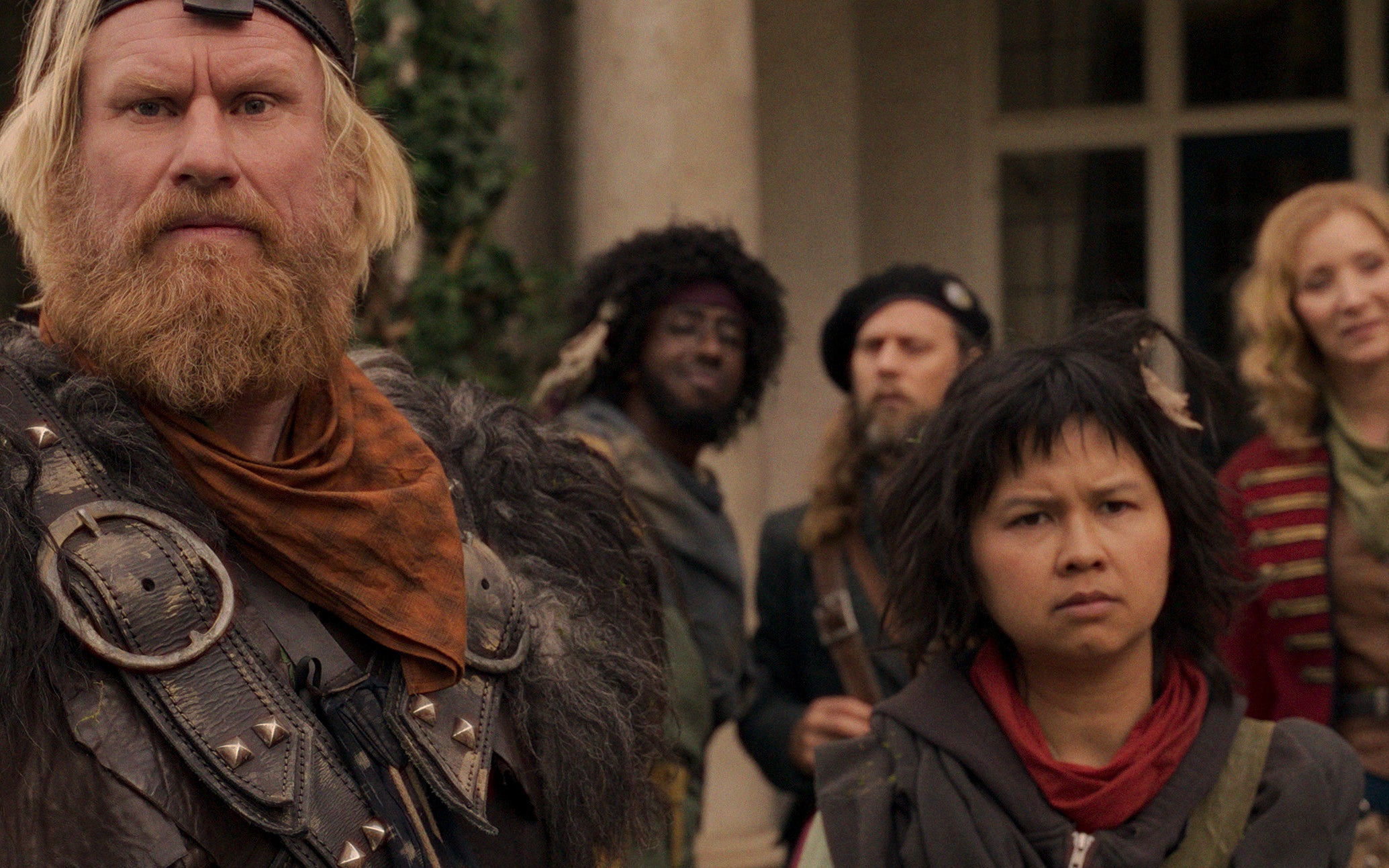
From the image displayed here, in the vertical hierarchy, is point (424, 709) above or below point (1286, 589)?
above

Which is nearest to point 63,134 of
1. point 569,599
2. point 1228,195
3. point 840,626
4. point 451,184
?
point 569,599

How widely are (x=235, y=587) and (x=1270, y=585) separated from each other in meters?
2.23

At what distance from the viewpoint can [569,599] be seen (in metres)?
1.97

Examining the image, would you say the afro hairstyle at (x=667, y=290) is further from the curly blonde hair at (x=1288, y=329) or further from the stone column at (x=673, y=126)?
the curly blonde hair at (x=1288, y=329)

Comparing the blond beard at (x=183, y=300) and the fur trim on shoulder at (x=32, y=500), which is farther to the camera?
the blond beard at (x=183, y=300)

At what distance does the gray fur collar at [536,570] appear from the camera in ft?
4.95

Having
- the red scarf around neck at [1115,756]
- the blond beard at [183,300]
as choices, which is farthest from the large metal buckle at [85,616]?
the red scarf around neck at [1115,756]

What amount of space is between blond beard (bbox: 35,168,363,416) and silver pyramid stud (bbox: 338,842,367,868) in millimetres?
473

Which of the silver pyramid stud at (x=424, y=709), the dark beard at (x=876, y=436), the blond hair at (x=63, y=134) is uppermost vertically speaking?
the blond hair at (x=63, y=134)

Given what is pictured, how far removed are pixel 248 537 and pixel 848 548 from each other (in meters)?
2.00

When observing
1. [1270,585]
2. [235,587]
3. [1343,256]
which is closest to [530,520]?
[235,587]

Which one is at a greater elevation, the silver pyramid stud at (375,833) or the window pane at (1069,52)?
the window pane at (1069,52)

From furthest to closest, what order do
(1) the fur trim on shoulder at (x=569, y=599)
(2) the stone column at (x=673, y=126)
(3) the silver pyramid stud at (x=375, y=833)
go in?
1. (2) the stone column at (x=673, y=126)
2. (1) the fur trim on shoulder at (x=569, y=599)
3. (3) the silver pyramid stud at (x=375, y=833)

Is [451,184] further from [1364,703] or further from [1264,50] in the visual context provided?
[1264,50]
